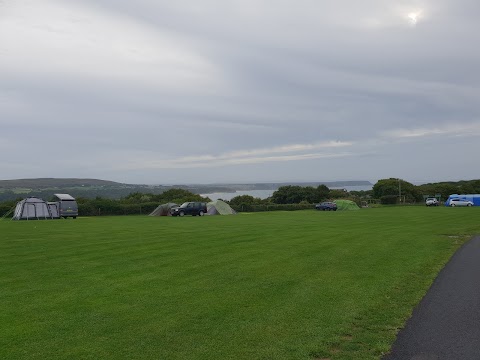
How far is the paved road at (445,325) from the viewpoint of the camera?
19.7 feet

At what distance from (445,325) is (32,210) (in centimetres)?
4212

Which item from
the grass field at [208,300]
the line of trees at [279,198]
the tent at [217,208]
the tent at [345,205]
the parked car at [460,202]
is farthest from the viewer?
the parked car at [460,202]

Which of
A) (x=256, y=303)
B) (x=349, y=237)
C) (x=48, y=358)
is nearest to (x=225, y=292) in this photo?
(x=256, y=303)

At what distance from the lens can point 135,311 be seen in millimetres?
7949

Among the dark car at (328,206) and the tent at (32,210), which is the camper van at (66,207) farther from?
the dark car at (328,206)

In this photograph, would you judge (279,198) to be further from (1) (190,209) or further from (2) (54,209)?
(2) (54,209)

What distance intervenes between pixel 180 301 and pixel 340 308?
2894 mm

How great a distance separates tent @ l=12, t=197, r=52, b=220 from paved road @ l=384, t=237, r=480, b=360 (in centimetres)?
3908

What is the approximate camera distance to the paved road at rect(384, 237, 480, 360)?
19.7ft

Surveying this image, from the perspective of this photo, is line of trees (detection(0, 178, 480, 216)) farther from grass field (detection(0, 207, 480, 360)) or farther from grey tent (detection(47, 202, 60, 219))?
grass field (detection(0, 207, 480, 360))

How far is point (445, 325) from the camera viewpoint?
7.29 metres

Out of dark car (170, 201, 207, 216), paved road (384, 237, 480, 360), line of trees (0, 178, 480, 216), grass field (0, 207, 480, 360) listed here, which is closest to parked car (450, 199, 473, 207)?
line of trees (0, 178, 480, 216)

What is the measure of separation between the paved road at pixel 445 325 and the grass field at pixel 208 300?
9.6 inches

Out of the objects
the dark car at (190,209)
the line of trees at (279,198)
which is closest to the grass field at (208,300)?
the dark car at (190,209)
